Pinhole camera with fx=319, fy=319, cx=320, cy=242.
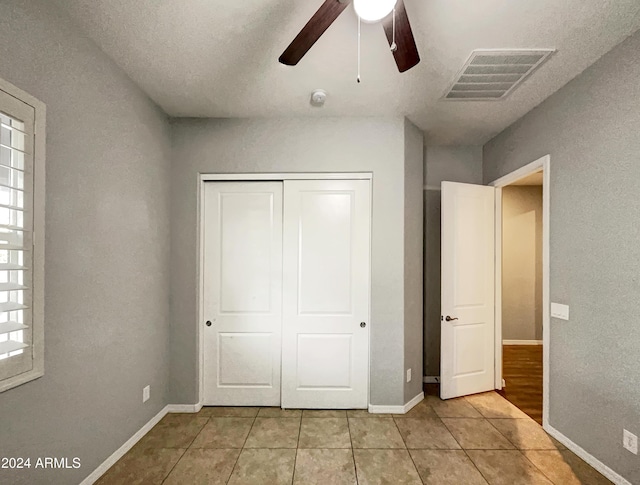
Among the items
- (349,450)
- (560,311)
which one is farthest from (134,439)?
(560,311)

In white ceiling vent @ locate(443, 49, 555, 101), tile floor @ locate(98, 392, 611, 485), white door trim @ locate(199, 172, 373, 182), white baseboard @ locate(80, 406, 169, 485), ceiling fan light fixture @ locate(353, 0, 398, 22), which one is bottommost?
tile floor @ locate(98, 392, 611, 485)

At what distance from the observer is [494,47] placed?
1980mm

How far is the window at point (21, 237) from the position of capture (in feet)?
4.59

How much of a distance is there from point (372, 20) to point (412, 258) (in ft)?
6.93

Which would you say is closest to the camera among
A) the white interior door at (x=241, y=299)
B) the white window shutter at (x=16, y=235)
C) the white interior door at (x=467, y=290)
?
the white window shutter at (x=16, y=235)

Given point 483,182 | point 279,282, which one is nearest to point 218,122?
point 279,282

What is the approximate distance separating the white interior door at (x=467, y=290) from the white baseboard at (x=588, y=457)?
793mm

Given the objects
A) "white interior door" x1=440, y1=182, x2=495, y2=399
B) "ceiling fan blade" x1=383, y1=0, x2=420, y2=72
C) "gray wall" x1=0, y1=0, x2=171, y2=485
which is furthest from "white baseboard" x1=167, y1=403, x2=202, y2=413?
"ceiling fan blade" x1=383, y1=0, x2=420, y2=72

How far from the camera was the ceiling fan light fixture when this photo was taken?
1.28 m

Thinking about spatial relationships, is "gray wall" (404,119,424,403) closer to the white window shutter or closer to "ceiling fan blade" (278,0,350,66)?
"ceiling fan blade" (278,0,350,66)

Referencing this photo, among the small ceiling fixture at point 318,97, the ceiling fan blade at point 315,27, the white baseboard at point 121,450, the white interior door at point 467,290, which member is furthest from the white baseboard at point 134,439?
the small ceiling fixture at point 318,97

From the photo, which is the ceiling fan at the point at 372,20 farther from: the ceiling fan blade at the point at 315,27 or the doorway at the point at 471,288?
the doorway at the point at 471,288

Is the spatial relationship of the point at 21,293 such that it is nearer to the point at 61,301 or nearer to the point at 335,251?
the point at 61,301

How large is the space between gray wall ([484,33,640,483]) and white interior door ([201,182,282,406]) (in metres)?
2.32
